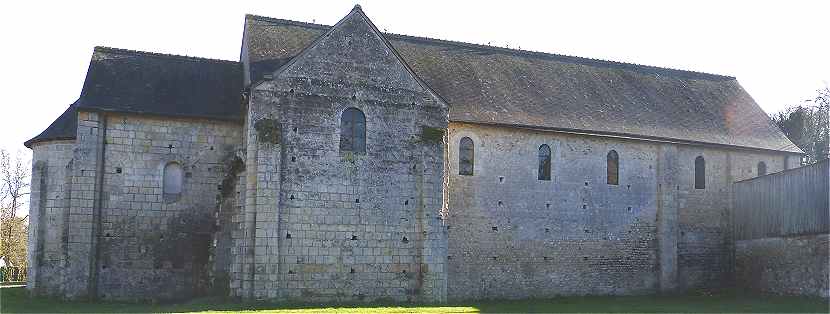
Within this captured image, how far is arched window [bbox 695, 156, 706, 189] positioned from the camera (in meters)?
34.1

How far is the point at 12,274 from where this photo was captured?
164ft

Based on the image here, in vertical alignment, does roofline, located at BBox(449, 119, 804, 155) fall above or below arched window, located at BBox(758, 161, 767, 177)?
above

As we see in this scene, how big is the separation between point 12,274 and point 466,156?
1268 inches

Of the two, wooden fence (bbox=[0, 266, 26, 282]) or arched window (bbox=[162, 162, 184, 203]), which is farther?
wooden fence (bbox=[0, 266, 26, 282])

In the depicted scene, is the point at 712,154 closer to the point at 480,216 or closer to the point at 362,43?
the point at 480,216

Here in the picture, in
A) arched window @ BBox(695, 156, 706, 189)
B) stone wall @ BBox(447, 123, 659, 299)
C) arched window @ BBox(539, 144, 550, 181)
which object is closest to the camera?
stone wall @ BBox(447, 123, 659, 299)

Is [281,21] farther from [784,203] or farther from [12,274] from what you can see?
[12,274]

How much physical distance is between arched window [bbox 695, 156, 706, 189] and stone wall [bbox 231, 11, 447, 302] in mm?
11779

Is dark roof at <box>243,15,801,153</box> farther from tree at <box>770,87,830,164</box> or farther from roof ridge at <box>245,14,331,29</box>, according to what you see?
tree at <box>770,87,830,164</box>

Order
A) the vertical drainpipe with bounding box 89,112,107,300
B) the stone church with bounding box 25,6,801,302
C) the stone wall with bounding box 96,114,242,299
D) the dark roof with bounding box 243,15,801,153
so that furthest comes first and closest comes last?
the dark roof with bounding box 243,15,801,153
the stone wall with bounding box 96,114,242,299
the vertical drainpipe with bounding box 89,112,107,300
the stone church with bounding box 25,6,801,302

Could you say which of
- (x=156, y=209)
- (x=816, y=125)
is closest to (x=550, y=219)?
(x=156, y=209)

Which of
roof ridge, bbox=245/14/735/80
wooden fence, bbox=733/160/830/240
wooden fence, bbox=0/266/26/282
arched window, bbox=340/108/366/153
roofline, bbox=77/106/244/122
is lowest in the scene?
wooden fence, bbox=0/266/26/282

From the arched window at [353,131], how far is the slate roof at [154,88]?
391 cm

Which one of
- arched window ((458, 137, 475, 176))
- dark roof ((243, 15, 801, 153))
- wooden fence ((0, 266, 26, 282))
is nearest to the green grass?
arched window ((458, 137, 475, 176))
